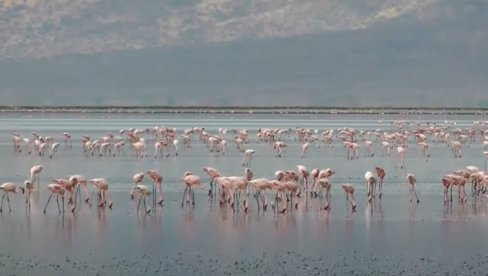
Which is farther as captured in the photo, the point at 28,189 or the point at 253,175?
the point at 253,175

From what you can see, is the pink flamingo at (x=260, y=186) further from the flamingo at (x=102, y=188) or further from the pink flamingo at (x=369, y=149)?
the pink flamingo at (x=369, y=149)

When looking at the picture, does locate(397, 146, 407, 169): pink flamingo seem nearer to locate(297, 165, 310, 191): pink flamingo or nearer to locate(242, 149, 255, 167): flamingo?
locate(242, 149, 255, 167): flamingo

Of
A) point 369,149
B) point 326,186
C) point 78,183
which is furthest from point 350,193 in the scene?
point 369,149

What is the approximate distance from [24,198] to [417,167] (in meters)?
9.81

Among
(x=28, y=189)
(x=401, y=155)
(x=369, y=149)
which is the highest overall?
(x=28, y=189)

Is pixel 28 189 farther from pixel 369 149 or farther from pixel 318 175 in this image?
pixel 369 149

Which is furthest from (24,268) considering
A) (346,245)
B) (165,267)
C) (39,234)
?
(346,245)

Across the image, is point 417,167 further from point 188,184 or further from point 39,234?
point 39,234

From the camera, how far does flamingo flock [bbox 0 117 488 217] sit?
53.3ft

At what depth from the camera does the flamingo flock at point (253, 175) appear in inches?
639

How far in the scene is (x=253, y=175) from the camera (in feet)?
69.5

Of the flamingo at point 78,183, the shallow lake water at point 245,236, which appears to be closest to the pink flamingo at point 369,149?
the shallow lake water at point 245,236

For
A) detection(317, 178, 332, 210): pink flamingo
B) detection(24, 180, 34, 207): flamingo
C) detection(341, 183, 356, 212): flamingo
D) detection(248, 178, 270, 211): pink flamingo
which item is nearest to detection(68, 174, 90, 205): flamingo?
detection(24, 180, 34, 207): flamingo

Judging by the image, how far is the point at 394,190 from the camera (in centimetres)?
1892
